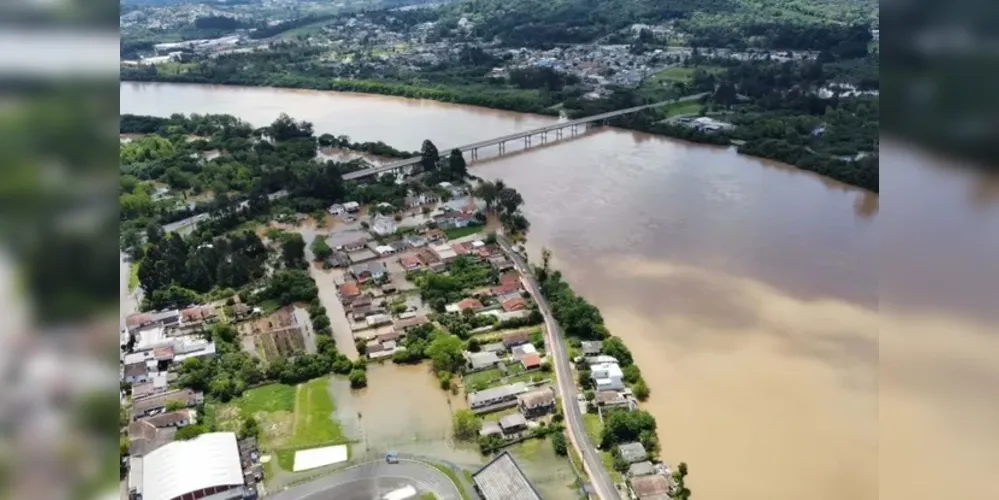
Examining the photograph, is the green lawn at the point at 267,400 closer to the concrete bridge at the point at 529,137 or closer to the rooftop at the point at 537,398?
the rooftop at the point at 537,398

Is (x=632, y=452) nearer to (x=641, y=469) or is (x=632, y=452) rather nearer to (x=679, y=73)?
(x=641, y=469)

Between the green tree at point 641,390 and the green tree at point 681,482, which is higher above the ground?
the green tree at point 641,390

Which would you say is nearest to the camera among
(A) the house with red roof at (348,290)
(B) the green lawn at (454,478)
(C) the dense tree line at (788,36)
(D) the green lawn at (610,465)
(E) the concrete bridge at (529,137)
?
(B) the green lawn at (454,478)

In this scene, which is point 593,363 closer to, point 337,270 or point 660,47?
point 337,270

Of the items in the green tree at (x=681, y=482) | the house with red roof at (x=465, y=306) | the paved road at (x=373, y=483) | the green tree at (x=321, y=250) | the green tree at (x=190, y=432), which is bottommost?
the paved road at (x=373, y=483)

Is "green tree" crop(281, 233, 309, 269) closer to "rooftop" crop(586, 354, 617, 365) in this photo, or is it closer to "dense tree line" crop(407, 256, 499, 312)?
"dense tree line" crop(407, 256, 499, 312)

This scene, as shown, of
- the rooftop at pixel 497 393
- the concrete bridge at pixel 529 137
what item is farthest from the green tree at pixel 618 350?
the concrete bridge at pixel 529 137
